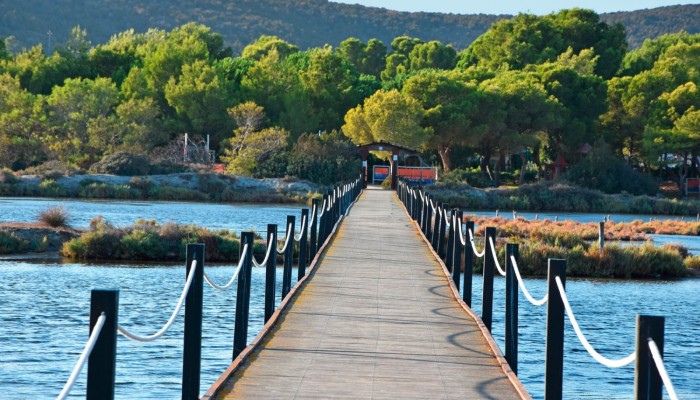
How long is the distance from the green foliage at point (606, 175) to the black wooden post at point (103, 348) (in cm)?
7593

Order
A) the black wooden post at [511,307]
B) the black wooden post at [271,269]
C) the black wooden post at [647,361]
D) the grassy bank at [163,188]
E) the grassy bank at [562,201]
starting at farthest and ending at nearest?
the grassy bank at [562,201]
the grassy bank at [163,188]
the black wooden post at [271,269]
the black wooden post at [511,307]
the black wooden post at [647,361]

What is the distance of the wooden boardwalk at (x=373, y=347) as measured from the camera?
9.96 m

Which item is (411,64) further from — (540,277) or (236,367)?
(236,367)

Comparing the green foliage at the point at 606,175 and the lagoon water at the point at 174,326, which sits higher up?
the green foliage at the point at 606,175

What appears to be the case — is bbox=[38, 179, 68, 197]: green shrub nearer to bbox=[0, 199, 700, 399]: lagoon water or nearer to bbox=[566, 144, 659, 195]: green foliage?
bbox=[566, 144, 659, 195]: green foliage

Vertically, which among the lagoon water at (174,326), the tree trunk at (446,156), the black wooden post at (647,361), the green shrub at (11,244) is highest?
the tree trunk at (446,156)

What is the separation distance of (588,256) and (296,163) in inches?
1863

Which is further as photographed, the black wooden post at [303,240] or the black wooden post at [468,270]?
the black wooden post at [303,240]

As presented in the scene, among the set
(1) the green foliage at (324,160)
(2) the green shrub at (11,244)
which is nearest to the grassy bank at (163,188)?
(1) the green foliage at (324,160)

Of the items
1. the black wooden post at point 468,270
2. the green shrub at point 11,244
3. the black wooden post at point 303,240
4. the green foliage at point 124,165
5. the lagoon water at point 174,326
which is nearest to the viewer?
the lagoon water at point 174,326

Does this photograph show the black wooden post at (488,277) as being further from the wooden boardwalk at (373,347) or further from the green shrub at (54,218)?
the green shrub at (54,218)

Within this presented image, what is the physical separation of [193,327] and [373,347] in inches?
106

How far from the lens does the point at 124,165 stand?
7681 centimetres

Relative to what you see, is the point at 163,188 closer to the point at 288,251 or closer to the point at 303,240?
the point at 303,240
